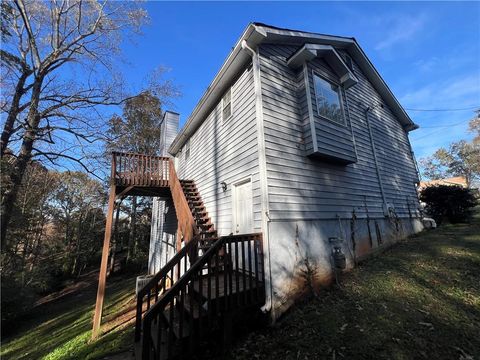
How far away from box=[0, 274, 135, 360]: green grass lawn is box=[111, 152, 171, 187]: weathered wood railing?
14.8 ft

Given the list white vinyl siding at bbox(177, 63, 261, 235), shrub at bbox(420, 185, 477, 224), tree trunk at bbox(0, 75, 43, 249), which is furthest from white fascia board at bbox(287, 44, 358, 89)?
tree trunk at bbox(0, 75, 43, 249)

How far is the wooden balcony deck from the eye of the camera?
7738 millimetres

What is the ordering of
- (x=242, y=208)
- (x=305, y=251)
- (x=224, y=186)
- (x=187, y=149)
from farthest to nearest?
(x=187, y=149), (x=224, y=186), (x=242, y=208), (x=305, y=251)

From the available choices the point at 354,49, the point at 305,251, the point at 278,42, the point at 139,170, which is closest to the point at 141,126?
the point at 139,170

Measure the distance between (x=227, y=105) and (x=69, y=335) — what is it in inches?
372

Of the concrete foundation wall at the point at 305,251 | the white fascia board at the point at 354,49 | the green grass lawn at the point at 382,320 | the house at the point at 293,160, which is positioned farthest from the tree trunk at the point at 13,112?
the concrete foundation wall at the point at 305,251

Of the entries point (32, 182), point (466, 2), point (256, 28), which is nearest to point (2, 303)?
point (32, 182)

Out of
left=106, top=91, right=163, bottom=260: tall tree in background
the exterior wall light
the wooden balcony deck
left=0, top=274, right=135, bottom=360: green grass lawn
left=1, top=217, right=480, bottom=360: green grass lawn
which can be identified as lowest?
left=0, top=274, right=135, bottom=360: green grass lawn

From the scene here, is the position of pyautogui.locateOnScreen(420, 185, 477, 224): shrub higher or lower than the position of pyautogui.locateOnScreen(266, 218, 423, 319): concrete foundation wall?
higher

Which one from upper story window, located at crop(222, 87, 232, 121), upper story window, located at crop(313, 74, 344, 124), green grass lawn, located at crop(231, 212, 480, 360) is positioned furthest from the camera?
upper story window, located at crop(222, 87, 232, 121)

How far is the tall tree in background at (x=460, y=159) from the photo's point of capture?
34.2 m

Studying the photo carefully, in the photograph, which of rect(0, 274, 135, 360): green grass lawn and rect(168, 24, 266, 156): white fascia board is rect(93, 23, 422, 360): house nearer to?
rect(168, 24, 266, 156): white fascia board

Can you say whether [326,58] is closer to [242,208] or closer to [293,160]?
[293,160]

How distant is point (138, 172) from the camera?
26.9 ft
